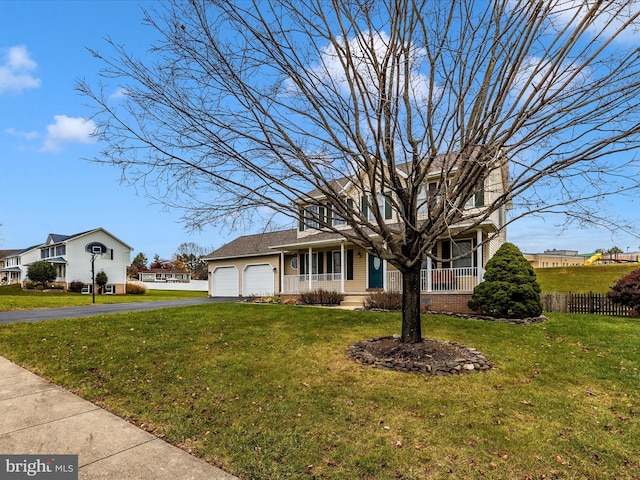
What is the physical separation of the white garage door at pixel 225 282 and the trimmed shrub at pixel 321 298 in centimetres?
1026

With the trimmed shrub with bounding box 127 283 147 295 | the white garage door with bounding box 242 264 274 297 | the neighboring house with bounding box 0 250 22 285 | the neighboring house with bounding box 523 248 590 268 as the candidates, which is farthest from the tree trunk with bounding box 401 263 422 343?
the neighboring house with bounding box 0 250 22 285

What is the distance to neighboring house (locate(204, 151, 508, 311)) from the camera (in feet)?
46.6

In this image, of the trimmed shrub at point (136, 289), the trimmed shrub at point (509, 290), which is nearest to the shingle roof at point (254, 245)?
the trimmed shrub at point (509, 290)

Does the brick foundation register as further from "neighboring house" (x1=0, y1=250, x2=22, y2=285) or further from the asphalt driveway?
"neighboring house" (x1=0, y1=250, x2=22, y2=285)

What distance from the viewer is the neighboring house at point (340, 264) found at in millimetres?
14219

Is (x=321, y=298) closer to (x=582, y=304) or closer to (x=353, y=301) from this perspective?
(x=353, y=301)

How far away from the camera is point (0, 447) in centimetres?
369

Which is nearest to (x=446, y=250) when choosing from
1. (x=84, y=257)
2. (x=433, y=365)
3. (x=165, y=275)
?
(x=433, y=365)

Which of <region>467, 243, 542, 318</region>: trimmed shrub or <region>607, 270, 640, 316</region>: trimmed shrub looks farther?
<region>607, 270, 640, 316</region>: trimmed shrub

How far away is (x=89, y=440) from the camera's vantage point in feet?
12.5

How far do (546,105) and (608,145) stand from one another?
1024 mm

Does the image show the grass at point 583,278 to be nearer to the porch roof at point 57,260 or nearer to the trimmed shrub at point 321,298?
the trimmed shrub at point 321,298

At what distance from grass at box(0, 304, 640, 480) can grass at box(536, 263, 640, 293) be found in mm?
19544

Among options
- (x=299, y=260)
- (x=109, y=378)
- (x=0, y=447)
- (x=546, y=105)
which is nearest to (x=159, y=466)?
(x=0, y=447)
